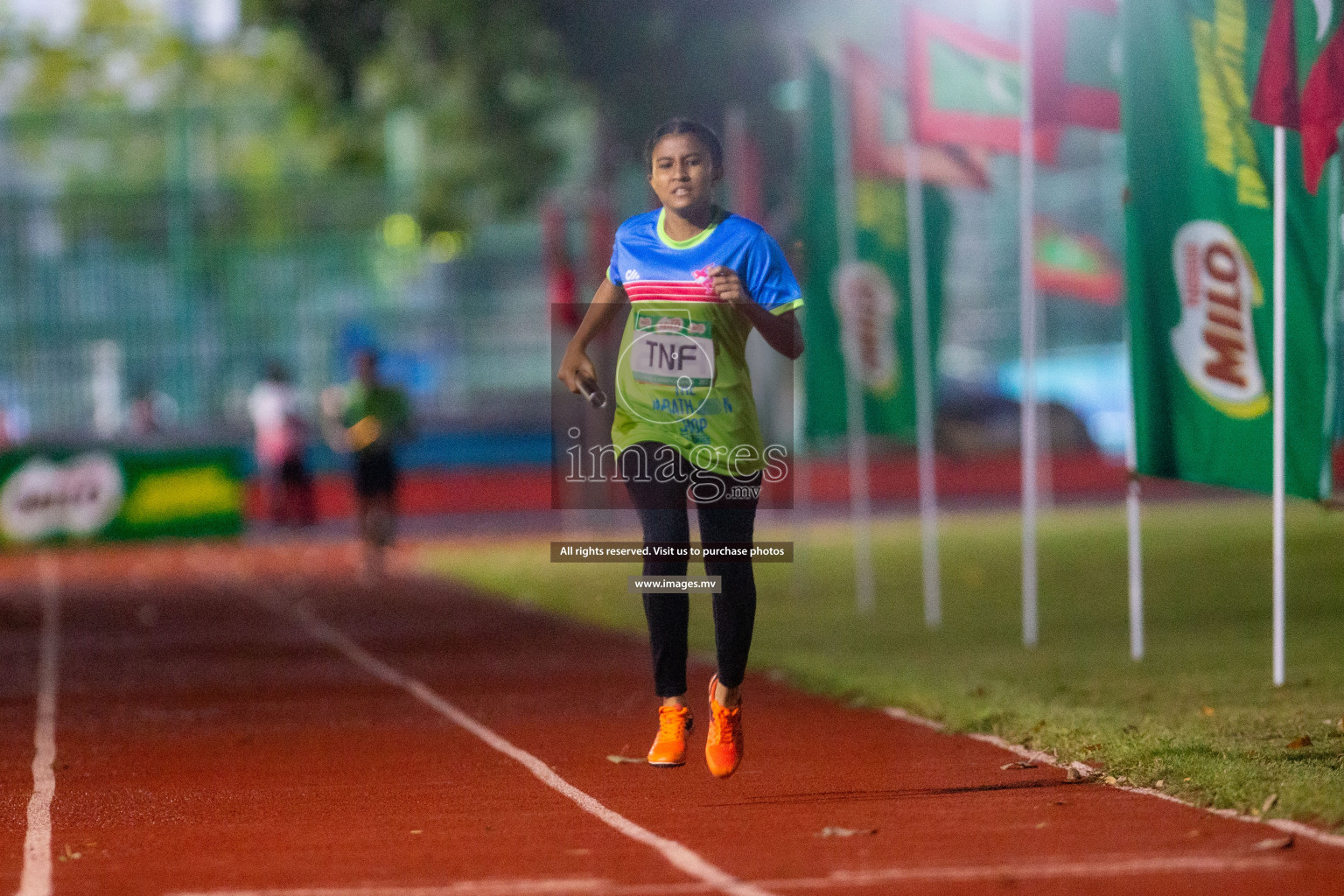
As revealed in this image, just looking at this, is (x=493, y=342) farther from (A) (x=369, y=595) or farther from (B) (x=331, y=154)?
(A) (x=369, y=595)

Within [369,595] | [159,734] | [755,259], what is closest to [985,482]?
[369,595]

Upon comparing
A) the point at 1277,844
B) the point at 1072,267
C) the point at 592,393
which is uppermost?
the point at 1072,267

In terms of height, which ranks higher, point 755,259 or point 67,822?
point 755,259

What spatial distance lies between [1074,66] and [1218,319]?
287cm

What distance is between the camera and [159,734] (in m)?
9.66

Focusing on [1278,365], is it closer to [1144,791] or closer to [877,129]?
[1144,791]

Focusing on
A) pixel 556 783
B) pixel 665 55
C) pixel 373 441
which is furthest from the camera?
pixel 665 55

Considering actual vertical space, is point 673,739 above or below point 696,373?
below

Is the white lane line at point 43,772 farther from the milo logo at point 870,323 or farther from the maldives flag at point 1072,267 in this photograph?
the maldives flag at point 1072,267

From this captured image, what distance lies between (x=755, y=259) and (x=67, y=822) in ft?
9.72

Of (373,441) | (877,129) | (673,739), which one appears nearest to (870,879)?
(673,739)

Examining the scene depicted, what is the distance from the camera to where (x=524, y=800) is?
716 centimetres

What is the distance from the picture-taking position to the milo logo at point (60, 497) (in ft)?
87.2

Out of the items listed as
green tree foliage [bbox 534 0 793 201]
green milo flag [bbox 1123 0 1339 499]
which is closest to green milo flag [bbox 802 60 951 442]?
green milo flag [bbox 1123 0 1339 499]
